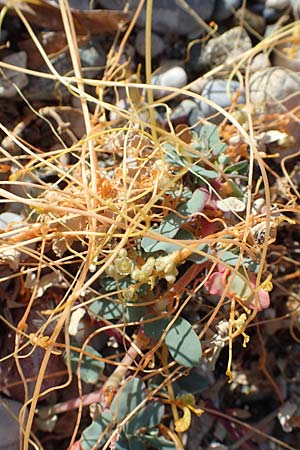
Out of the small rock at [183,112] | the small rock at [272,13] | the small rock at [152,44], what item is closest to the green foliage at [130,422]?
the small rock at [183,112]

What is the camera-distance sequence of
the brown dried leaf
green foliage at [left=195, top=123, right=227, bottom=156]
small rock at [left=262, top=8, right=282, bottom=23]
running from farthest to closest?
1. small rock at [left=262, top=8, right=282, bottom=23]
2. the brown dried leaf
3. green foliage at [left=195, top=123, right=227, bottom=156]

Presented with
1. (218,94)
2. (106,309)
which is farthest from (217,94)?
(106,309)

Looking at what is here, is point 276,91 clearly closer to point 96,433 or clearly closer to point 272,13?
point 272,13

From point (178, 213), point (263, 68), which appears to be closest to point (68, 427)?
point (178, 213)

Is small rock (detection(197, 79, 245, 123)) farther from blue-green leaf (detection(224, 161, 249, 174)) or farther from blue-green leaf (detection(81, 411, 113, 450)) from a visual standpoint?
→ blue-green leaf (detection(81, 411, 113, 450))

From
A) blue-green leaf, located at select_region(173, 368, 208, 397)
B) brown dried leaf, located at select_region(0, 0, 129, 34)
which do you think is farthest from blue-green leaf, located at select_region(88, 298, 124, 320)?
brown dried leaf, located at select_region(0, 0, 129, 34)

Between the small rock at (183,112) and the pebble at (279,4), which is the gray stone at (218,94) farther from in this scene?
the pebble at (279,4)
